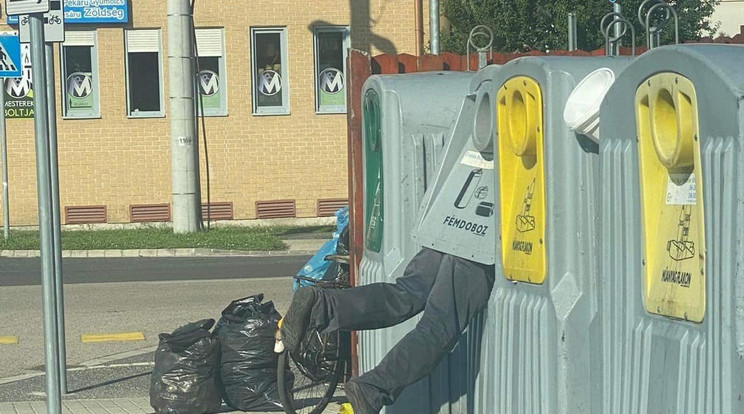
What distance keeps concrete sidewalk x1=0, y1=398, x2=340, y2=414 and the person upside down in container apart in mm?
2496

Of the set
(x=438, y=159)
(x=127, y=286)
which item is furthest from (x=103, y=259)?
(x=438, y=159)

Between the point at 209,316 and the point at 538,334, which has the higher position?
the point at 538,334

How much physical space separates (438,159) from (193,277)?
1009 cm

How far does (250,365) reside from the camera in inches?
304

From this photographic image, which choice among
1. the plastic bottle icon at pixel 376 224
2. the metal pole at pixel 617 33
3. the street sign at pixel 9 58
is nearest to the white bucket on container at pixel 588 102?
the plastic bottle icon at pixel 376 224

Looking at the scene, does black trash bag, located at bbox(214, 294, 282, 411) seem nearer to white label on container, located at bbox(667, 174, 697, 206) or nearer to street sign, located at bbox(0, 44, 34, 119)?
white label on container, located at bbox(667, 174, 697, 206)

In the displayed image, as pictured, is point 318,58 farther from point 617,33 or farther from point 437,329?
A: point 437,329

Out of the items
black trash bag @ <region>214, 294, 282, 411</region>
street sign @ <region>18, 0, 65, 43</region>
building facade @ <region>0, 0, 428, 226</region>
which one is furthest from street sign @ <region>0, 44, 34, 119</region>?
black trash bag @ <region>214, 294, 282, 411</region>

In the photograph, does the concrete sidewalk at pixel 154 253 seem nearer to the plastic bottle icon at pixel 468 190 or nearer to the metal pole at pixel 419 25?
the metal pole at pixel 419 25

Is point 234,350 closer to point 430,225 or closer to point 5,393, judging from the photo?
point 5,393

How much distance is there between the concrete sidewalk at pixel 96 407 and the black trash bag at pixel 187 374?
0.20 meters

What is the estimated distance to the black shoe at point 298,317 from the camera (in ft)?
16.9

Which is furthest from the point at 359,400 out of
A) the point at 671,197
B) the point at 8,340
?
the point at 8,340

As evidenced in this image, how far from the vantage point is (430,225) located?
17.3 ft
